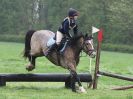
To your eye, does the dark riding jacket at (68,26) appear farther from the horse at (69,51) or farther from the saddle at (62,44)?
the horse at (69,51)

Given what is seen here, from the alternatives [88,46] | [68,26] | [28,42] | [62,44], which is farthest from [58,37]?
[28,42]

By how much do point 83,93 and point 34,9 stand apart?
7616 cm

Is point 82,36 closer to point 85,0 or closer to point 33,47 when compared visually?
point 33,47

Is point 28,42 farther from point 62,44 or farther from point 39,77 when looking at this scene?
point 62,44

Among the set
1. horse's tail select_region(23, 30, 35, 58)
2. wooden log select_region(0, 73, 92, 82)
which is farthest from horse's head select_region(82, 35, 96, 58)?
horse's tail select_region(23, 30, 35, 58)

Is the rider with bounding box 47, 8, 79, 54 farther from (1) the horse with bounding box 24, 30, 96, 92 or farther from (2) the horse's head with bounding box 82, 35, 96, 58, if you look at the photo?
(2) the horse's head with bounding box 82, 35, 96, 58

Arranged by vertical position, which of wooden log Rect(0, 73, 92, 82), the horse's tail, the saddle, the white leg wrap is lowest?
wooden log Rect(0, 73, 92, 82)

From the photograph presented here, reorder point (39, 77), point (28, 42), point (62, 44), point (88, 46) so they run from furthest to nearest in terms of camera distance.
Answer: point (28, 42) < point (39, 77) < point (62, 44) < point (88, 46)

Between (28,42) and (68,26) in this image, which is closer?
(68,26)

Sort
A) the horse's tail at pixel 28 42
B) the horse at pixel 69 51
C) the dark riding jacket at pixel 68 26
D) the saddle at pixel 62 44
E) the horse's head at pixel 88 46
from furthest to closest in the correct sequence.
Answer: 1. the horse's tail at pixel 28 42
2. the saddle at pixel 62 44
3. the dark riding jacket at pixel 68 26
4. the horse at pixel 69 51
5. the horse's head at pixel 88 46

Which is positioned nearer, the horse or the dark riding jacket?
the horse

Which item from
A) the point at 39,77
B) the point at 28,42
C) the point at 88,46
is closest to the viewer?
the point at 88,46

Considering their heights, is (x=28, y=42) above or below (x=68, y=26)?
below

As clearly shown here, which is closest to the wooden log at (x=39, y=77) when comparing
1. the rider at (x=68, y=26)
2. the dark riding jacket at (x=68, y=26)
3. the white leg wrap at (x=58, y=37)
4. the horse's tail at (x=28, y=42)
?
the rider at (x=68, y=26)
